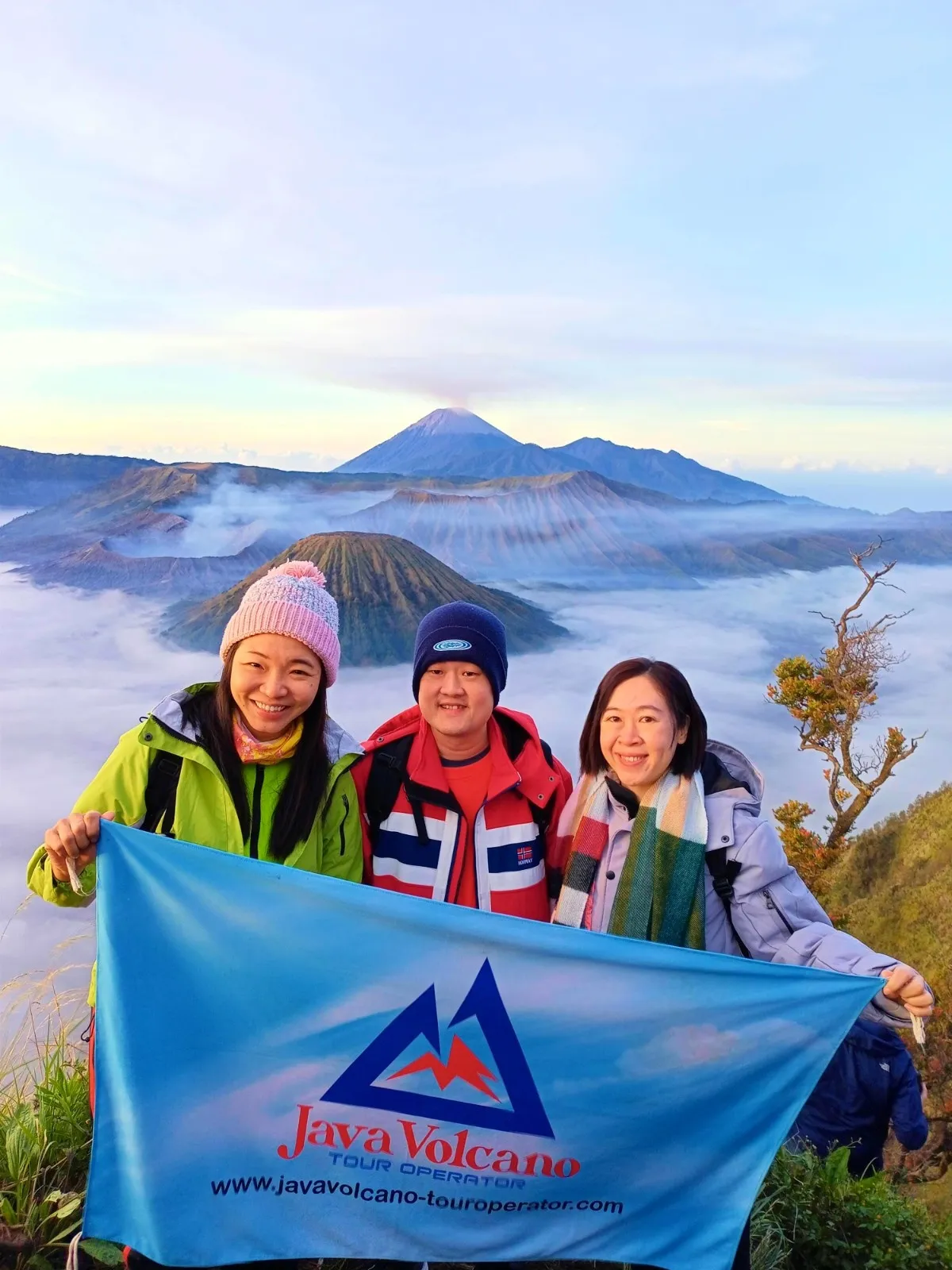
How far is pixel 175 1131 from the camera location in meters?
2.65

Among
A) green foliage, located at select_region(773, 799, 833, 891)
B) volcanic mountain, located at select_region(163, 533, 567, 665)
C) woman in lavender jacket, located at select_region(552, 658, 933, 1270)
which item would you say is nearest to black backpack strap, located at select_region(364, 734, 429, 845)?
woman in lavender jacket, located at select_region(552, 658, 933, 1270)

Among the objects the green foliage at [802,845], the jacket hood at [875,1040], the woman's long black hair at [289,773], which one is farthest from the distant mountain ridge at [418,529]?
the jacket hood at [875,1040]

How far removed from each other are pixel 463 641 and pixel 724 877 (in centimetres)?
116

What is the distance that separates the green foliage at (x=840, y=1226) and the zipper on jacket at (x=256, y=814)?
2702 mm

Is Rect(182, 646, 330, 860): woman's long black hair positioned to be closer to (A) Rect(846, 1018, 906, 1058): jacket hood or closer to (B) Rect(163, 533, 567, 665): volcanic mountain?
(A) Rect(846, 1018, 906, 1058): jacket hood

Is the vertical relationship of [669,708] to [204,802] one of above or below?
above

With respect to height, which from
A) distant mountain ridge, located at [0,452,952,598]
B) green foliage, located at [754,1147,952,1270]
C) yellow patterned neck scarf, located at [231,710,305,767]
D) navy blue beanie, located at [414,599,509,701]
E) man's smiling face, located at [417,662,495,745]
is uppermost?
distant mountain ridge, located at [0,452,952,598]

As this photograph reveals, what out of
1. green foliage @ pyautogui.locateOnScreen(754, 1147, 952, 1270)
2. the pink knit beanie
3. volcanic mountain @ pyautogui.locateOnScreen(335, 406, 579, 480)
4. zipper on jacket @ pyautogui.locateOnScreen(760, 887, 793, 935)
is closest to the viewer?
zipper on jacket @ pyautogui.locateOnScreen(760, 887, 793, 935)

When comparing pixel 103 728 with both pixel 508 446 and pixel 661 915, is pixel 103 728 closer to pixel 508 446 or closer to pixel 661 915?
pixel 508 446

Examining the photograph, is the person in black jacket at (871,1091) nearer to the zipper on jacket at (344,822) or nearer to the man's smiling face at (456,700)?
the man's smiling face at (456,700)

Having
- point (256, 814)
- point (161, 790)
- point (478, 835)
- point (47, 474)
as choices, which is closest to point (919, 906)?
point (478, 835)

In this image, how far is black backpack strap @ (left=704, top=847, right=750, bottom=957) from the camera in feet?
9.77

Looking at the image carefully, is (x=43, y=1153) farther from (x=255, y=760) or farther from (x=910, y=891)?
(x=910, y=891)

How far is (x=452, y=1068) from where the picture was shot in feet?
8.86
